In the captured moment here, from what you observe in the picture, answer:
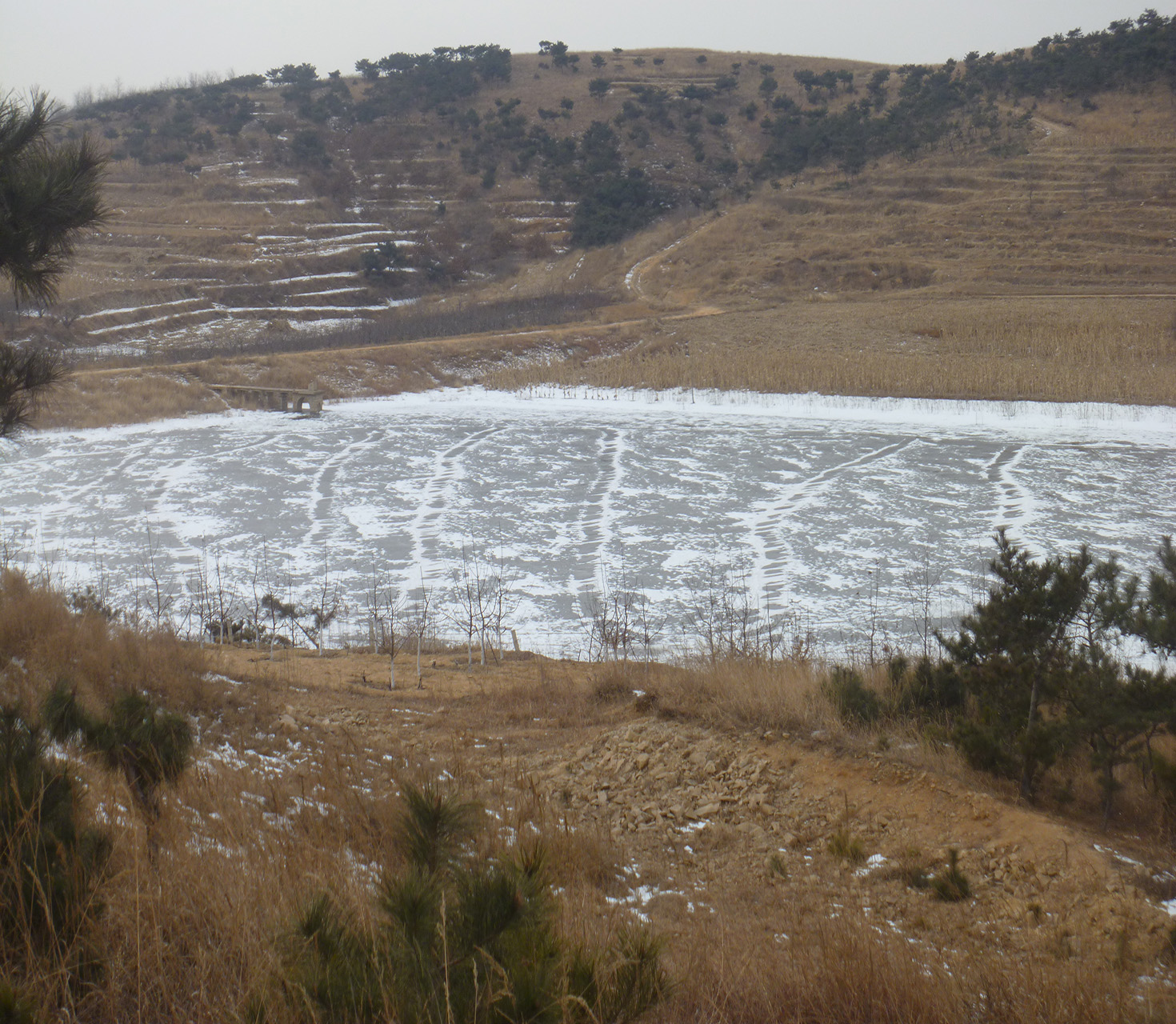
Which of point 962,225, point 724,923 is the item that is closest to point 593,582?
point 724,923

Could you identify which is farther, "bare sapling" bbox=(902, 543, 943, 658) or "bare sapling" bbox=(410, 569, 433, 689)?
"bare sapling" bbox=(410, 569, 433, 689)

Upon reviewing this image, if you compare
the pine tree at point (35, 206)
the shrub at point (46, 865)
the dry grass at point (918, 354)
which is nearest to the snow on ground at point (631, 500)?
the dry grass at point (918, 354)

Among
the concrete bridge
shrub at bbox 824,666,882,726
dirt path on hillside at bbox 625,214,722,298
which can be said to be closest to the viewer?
shrub at bbox 824,666,882,726

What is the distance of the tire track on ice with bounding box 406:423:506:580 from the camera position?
13516 millimetres

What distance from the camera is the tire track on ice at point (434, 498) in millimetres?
13516

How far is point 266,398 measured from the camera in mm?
26672

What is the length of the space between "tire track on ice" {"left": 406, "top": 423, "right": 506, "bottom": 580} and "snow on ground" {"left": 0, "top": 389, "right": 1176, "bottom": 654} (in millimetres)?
65

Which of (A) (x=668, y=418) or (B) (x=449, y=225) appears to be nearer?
(A) (x=668, y=418)

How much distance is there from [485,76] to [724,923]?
74479 mm

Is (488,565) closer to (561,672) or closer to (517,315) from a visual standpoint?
(561,672)

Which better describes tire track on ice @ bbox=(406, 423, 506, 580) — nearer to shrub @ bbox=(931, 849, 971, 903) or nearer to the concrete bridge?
the concrete bridge

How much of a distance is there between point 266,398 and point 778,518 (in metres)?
17.3

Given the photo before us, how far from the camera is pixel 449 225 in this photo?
52.2 m

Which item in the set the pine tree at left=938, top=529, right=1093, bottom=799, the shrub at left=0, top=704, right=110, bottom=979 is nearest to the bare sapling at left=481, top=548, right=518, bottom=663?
the pine tree at left=938, top=529, right=1093, bottom=799
